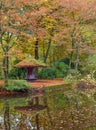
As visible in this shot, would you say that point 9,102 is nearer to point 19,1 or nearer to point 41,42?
point 19,1

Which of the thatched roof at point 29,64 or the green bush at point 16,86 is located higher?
the thatched roof at point 29,64

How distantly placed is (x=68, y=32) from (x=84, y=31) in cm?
163

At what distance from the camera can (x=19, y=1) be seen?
72.3ft

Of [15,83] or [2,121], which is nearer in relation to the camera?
[2,121]

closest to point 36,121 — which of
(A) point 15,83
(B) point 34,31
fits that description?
(A) point 15,83

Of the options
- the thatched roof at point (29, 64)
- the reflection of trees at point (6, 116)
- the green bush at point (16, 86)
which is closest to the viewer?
the reflection of trees at point (6, 116)

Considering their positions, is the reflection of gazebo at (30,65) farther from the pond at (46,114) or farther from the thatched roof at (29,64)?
the pond at (46,114)

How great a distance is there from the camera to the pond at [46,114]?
12484 mm

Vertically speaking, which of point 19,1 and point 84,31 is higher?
point 19,1

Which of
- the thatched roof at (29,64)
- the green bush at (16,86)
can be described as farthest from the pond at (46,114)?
the thatched roof at (29,64)

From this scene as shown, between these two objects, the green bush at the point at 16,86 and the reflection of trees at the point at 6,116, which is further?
the green bush at the point at 16,86

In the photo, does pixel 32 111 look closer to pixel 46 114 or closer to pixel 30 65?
pixel 46 114

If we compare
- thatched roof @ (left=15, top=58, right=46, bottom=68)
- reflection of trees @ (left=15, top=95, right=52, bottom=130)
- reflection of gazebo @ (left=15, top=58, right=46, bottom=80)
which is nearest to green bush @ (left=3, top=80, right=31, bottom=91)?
reflection of trees @ (left=15, top=95, right=52, bottom=130)

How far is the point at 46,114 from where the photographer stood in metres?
15.0
